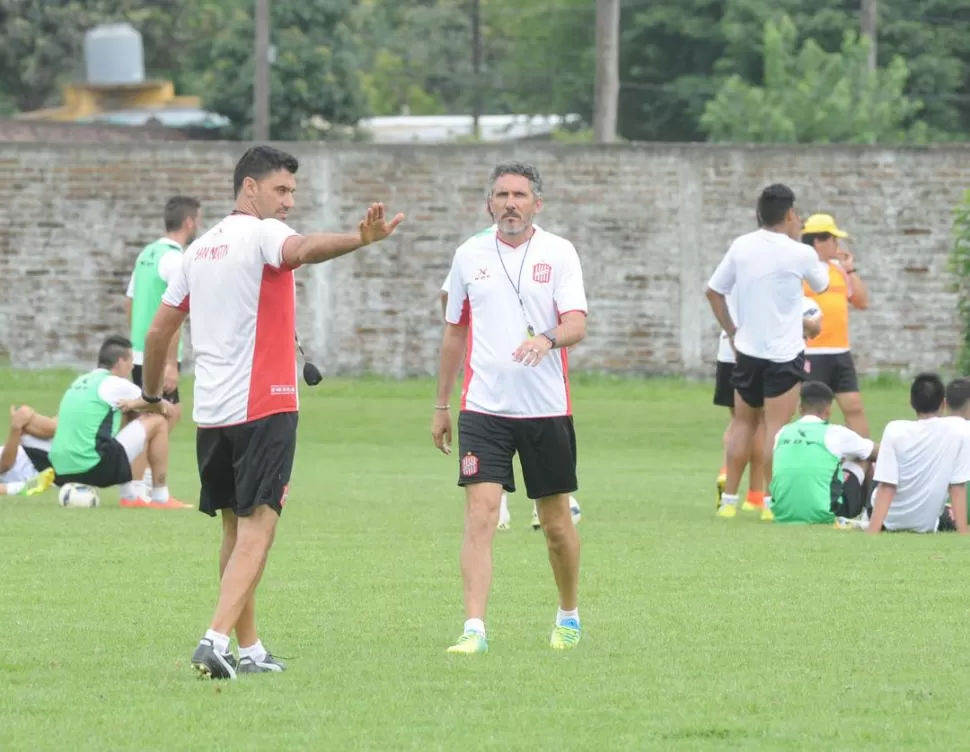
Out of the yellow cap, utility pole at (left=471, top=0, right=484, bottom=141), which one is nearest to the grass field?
the yellow cap

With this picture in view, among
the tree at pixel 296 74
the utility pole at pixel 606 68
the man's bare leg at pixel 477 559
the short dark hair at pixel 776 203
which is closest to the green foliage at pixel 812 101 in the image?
the tree at pixel 296 74

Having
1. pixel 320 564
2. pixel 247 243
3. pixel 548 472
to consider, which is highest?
pixel 247 243

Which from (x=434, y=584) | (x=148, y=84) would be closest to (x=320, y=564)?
(x=434, y=584)

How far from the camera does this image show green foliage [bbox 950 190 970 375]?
2683cm

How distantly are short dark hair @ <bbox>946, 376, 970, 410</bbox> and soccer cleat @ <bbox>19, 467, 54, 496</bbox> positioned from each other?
7.00m

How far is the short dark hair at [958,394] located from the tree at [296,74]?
41496mm

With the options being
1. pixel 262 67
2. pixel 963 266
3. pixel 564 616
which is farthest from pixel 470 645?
pixel 262 67

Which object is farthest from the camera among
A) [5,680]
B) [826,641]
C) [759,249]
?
[759,249]

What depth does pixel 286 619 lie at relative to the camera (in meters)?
10.6

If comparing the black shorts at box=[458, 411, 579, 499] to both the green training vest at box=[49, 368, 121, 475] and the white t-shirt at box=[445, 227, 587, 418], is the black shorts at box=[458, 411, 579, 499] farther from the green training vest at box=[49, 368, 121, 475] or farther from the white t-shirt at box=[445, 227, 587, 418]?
the green training vest at box=[49, 368, 121, 475]

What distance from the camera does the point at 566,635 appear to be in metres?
9.74

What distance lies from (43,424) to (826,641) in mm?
9759

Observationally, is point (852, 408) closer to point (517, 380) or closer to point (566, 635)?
point (517, 380)

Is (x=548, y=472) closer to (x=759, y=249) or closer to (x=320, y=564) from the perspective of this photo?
(x=320, y=564)
